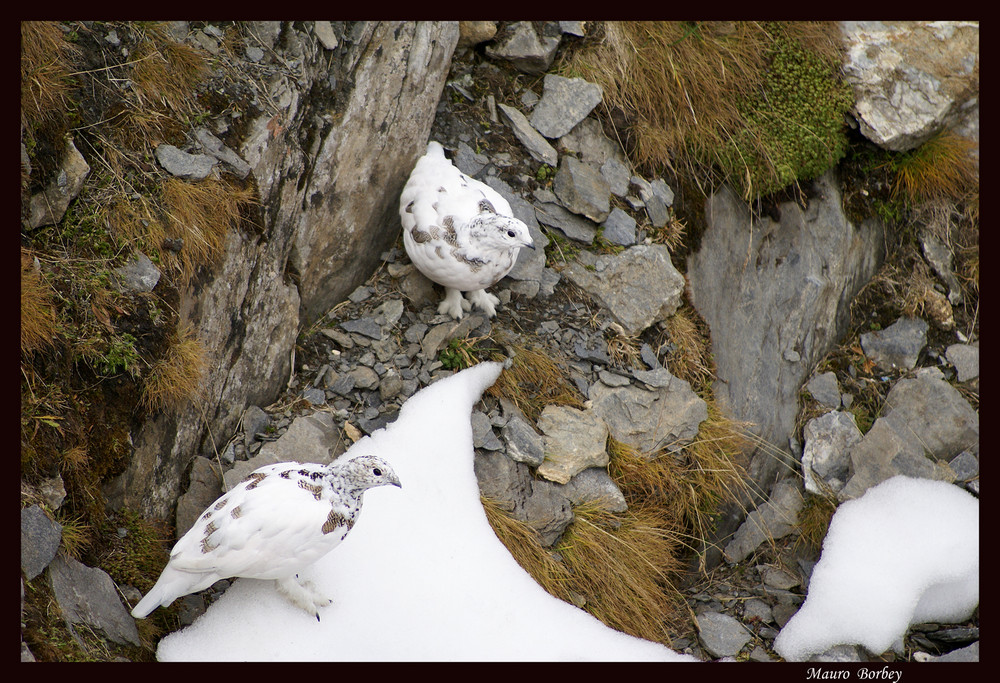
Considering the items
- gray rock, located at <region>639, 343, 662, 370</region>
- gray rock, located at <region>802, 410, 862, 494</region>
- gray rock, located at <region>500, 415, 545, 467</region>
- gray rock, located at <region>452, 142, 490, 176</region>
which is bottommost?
gray rock, located at <region>802, 410, 862, 494</region>

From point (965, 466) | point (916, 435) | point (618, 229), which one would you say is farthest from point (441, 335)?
point (965, 466)

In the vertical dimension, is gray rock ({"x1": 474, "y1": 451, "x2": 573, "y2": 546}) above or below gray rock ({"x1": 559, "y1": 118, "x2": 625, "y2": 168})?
below

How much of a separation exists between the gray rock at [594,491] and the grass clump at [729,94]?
2337 mm

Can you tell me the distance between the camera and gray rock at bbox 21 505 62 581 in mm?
2803

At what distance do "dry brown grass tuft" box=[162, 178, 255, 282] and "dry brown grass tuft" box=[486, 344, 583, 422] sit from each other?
5.75 ft

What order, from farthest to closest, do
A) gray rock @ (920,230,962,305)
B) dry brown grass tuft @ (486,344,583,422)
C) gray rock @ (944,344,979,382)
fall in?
gray rock @ (920,230,962,305) → gray rock @ (944,344,979,382) → dry brown grass tuft @ (486,344,583,422)

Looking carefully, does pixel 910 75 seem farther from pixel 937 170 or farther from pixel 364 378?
pixel 364 378

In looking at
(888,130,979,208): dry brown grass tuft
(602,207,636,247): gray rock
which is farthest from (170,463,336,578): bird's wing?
(888,130,979,208): dry brown grass tuft

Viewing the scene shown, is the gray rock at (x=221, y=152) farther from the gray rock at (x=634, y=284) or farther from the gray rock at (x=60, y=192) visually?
the gray rock at (x=634, y=284)

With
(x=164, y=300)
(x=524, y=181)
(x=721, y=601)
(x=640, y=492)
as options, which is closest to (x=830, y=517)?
(x=721, y=601)

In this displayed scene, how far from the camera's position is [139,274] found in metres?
3.36

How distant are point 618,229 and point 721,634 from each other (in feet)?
8.86

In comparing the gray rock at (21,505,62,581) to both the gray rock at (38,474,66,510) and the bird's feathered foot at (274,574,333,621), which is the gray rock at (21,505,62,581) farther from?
the bird's feathered foot at (274,574,333,621)

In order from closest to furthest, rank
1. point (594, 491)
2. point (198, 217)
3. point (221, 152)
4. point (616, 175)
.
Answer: point (198, 217) → point (221, 152) → point (594, 491) → point (616, 175)
